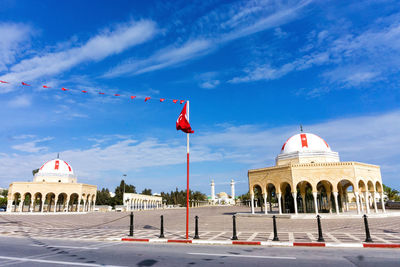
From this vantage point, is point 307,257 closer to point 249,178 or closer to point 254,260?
point 254,260

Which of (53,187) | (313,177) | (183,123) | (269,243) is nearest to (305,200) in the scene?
(313,177)

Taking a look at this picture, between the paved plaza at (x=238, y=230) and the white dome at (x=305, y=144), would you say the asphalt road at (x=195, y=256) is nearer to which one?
the paved plaza at (x=238, y=230)

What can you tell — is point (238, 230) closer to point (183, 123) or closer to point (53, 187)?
point (183, 123)

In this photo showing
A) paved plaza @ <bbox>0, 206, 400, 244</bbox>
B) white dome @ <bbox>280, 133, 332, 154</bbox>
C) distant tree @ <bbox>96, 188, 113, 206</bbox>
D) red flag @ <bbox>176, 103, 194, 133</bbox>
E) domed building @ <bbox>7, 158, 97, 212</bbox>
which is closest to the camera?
paved plaza @ <bbox>0, 206, 400, 244</bbox>

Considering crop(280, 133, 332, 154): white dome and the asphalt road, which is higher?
crop(280, 133, 332, 154): white dome

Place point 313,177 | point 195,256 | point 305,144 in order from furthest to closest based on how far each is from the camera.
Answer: point 305,144, point 313,177, point 195,256

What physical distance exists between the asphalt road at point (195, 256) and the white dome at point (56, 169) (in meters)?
39.0

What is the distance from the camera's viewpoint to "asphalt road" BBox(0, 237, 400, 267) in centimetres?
641

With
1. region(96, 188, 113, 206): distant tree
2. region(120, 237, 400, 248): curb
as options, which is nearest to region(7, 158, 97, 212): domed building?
region(96, 188, 113, 206): distant tree

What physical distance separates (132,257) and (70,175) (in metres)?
42.9

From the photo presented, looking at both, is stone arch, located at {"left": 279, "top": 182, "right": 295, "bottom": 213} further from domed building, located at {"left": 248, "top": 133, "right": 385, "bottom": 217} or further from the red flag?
the red flag

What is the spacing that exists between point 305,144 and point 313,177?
5.16m

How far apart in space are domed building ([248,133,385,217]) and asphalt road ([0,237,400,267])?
1629cm

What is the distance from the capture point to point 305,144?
91.9 feet
